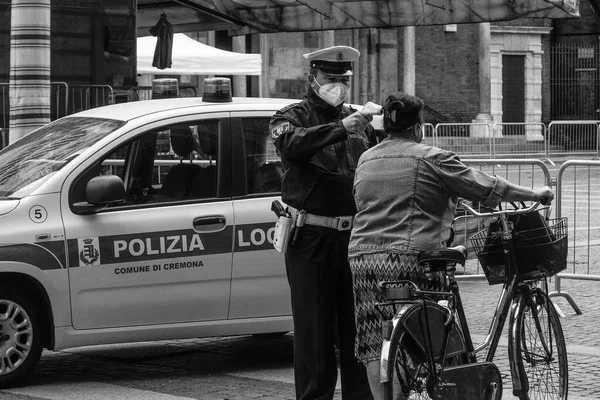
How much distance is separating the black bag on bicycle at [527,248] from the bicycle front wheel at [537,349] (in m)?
0.14

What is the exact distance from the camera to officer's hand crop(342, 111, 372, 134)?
596cm

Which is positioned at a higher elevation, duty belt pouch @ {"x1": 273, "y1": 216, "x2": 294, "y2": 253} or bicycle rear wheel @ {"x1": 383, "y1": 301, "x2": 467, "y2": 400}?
duty belt pouch @ {"x1": 273, "y1": 216, "x2": 294, "y2": 253}

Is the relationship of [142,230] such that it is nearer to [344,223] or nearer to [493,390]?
[344,223]

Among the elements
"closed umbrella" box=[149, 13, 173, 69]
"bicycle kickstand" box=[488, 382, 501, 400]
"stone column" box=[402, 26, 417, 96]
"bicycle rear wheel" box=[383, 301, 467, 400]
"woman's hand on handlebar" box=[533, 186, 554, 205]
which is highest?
"stone column" box=[402, 26, 417, 96]

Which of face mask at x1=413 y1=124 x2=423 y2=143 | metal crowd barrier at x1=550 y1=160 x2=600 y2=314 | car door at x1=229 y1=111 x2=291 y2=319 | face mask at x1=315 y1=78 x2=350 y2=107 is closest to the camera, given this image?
face mask at x1=413 y1=124 x2=423 y2=143

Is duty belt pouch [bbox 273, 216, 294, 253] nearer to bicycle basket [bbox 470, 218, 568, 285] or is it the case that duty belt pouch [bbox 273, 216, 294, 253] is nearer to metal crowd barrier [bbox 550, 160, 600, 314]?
bicycle basket [bbox 470, 218, 568, 285]

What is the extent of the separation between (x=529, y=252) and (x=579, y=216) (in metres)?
10.8

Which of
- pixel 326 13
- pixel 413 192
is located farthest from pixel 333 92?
pixel 326 13

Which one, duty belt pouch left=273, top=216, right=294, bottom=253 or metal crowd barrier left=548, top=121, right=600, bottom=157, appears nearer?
duty belt pouch left=273, top=216, right=294, bottom=253

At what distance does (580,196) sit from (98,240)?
29.0ft

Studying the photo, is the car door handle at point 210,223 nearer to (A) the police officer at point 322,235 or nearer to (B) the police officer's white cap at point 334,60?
(A) the police officer at point 322,235

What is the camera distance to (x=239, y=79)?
35.3 metres

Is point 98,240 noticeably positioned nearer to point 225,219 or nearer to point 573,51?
point 225,219

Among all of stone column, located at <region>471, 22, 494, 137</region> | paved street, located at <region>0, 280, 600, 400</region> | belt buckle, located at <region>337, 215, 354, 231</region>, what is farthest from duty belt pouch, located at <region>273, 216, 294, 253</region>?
stone column, located at <region>471, 22, 494, 137</region>
